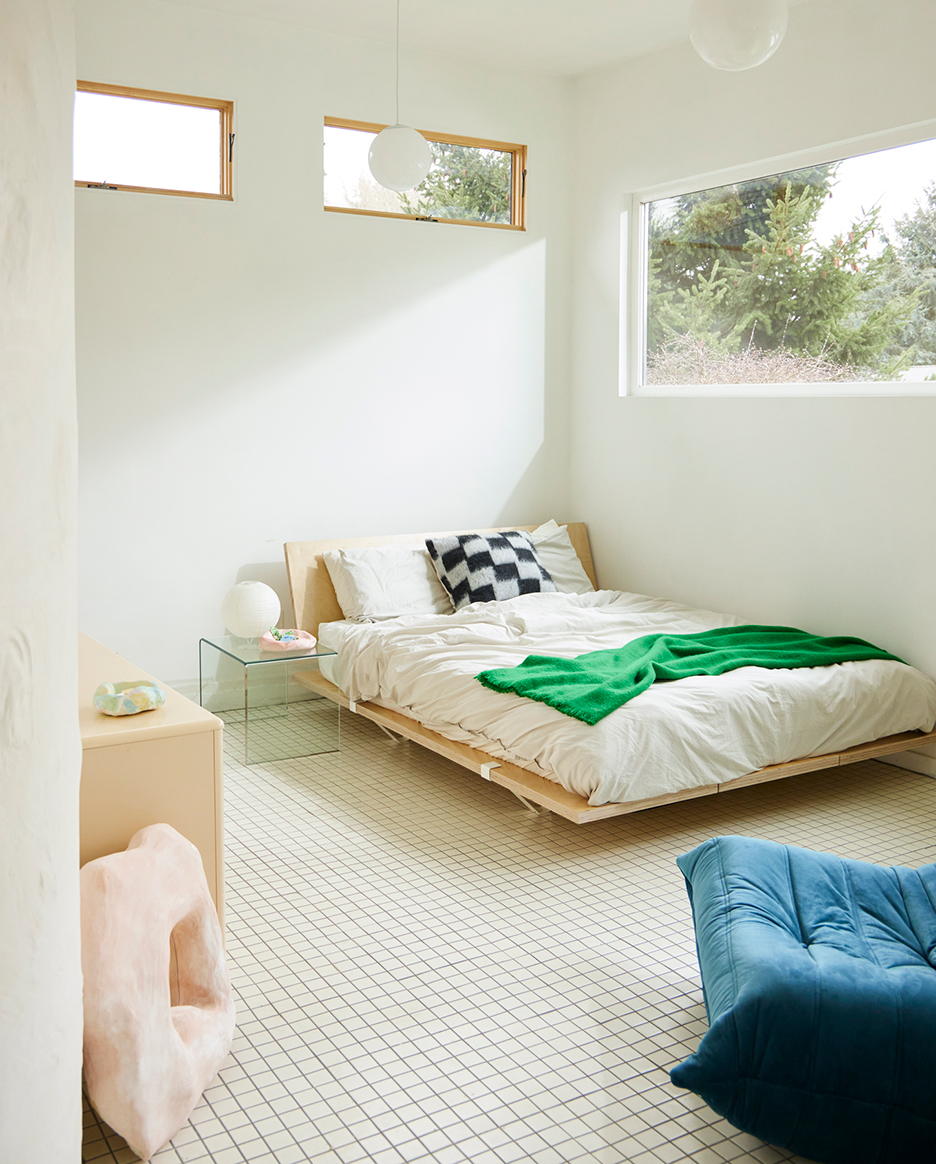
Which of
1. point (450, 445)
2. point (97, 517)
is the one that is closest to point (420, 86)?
point (450, 445)

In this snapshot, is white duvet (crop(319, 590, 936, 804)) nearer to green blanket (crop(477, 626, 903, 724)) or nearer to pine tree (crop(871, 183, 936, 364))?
green blanket (crop(477, 626, 903, 724))

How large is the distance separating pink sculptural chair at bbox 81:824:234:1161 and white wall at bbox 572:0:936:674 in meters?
2.93

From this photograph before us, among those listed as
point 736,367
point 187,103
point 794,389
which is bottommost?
point 794,389

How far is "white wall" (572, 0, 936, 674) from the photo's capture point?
3865mm

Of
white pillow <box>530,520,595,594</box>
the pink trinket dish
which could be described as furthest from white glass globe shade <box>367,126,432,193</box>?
white pillow <box>530,520,595,594</box>

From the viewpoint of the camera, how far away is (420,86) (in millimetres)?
4895

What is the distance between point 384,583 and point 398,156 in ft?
5.88

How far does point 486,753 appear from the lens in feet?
11.2

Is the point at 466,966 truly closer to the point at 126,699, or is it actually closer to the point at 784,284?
the point at 126,699

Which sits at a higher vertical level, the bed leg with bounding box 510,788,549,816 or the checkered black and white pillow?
the checkered black and white pillow

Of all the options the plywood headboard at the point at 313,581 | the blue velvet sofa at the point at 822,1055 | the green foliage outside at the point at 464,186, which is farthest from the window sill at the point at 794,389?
the blue velvet sofa at the point at 822,1055

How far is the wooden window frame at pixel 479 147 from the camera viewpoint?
4.82m

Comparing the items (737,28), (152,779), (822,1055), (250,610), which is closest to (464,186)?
(250,610)

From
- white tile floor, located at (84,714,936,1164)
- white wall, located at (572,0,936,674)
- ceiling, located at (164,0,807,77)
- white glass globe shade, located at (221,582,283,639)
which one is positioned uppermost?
ceiling, located at (164,0,807,77)
